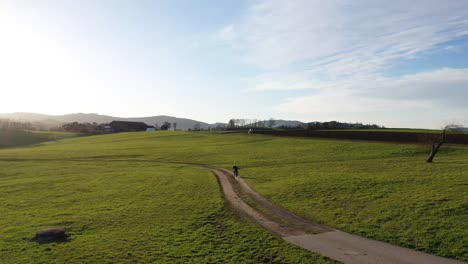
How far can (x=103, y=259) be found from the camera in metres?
17.0

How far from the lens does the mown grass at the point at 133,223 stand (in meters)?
17.3

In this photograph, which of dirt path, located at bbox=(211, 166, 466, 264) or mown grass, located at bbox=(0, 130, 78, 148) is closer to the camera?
dirt path, located at bbox=(211, 166, 466, 264)

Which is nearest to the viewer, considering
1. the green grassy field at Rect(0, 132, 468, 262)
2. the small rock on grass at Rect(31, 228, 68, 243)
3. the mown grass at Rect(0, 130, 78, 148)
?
the green grassy field at Rect(0, 132, 468, 262)

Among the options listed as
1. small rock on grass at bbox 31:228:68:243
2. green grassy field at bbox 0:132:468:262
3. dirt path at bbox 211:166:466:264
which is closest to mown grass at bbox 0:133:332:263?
green grassy field at bbox 0:132:468:262

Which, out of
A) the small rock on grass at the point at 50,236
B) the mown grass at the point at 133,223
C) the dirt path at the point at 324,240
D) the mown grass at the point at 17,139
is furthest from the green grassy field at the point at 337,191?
the mown grass at the point at 17,139

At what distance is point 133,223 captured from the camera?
938 inches

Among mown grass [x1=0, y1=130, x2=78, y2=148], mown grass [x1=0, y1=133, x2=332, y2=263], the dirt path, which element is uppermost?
mown grass [x1=0, y1=130, x2=78, y2=148]

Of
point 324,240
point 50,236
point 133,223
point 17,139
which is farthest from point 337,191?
point 17,139

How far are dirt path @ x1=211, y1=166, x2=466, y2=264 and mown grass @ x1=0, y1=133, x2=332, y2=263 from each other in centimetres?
97

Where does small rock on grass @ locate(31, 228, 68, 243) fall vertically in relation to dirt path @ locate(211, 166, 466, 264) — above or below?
below

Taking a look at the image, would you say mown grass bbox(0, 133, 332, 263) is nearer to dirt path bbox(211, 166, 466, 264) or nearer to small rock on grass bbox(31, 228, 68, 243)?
small rock on grass bbox(31, 228, 68, 243)

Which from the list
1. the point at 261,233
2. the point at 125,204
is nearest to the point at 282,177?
the point at 125,204

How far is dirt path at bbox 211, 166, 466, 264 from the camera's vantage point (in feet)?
52.0

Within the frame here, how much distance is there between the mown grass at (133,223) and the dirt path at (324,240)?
971mm
